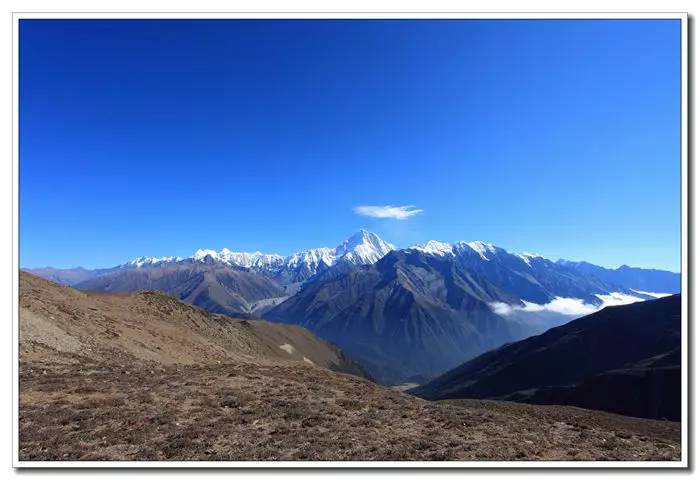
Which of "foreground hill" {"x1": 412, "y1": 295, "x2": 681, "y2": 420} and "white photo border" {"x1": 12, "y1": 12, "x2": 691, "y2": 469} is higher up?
"white photo border" {"x1": 12, "y1": 12, "x2": 691, "y2": 469}

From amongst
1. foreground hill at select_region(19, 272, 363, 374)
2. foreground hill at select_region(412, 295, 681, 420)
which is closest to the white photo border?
foreground hill at select_region(19, 272, 363, 374)

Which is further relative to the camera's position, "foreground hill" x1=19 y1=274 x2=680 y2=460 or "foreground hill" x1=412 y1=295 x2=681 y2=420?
"foreground hill" x1=412 y1=295 x2=681 y2=420

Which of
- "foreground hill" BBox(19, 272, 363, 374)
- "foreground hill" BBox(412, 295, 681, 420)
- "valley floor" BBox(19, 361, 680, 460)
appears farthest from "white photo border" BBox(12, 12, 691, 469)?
"foreground hill" BBox(412, 295, 681, 420)

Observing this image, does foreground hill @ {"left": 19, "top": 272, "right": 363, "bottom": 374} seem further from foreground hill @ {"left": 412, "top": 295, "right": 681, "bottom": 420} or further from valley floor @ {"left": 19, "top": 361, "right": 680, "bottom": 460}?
foreground hill @ {"left": 412, "top": 295, "right": 681, "bottom": 420}

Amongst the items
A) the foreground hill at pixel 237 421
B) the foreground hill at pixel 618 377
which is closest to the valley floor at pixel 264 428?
the foreground hill at pixel 237 421

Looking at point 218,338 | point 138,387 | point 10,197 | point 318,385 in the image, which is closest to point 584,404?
point 218,338

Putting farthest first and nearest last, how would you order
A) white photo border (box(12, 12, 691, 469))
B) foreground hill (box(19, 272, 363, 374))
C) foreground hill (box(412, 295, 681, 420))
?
foreground hill (box(412, 295, 681, 420))
foreground hill (box(19, 272, 363, 374))
white photo border (box(12, 12, 691, 469))

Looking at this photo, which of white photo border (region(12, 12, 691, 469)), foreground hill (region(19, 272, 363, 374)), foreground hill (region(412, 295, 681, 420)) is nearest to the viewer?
white photo border (region(12, 12, 691, 469))
